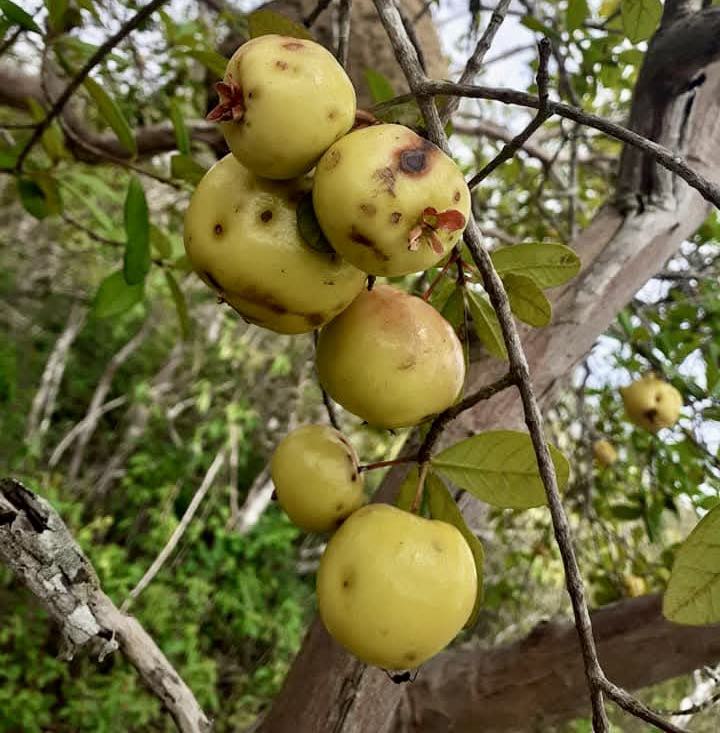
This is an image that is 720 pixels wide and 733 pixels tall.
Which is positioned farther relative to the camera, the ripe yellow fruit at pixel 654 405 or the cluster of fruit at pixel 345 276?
the ripe yellow fruit at pixel 654 405

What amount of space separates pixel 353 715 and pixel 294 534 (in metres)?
2.73

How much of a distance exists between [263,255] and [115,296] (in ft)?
2.35

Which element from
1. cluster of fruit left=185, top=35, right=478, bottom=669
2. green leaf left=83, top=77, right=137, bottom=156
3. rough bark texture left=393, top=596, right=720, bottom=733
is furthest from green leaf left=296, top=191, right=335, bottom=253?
rough bark texture left=393, top=596, right=720, bottom=733

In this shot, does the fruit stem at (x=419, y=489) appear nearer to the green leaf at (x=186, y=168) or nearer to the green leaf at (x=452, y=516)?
the green leaf at (x=452, y=516)

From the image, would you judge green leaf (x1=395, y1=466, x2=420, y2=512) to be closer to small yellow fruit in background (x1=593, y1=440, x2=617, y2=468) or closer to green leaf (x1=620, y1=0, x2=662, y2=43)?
green leaf (x1=620, y1=0, x2=662, y2=43)

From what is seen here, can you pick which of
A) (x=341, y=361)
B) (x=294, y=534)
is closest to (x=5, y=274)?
(x=294, y=534)

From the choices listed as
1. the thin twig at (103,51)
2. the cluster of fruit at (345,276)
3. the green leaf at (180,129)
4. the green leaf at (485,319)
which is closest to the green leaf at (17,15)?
the thin twig at (103,51)

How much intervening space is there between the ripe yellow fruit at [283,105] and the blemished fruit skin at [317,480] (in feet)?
0.71

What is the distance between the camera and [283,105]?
0.41m

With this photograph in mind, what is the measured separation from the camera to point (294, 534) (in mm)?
3523

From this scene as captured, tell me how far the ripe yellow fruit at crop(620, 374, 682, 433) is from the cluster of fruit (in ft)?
3.37

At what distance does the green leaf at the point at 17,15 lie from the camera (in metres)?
0.82

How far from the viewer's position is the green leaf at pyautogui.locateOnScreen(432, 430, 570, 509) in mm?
540

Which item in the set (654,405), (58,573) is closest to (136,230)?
(58,573)
